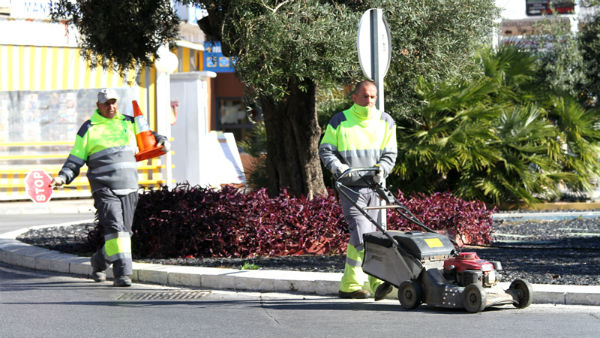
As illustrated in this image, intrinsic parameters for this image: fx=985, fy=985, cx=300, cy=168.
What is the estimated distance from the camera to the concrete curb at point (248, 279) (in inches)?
289

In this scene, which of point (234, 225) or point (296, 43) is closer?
point (296, 43)

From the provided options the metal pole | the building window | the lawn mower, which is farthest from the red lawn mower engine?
the building window

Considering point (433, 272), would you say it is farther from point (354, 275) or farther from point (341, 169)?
point (341, 169)

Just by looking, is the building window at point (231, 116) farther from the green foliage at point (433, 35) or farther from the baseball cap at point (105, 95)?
the baseball cap at point (105, 95)

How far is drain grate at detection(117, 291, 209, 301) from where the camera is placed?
8062mm

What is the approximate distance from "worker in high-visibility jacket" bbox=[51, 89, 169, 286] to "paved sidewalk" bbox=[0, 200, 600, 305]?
403mm

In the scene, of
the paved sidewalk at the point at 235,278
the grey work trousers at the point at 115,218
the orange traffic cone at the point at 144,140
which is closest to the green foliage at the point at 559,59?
the orange traffic cone at the point at 144,140

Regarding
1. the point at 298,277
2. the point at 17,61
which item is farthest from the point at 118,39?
the point at 17,61

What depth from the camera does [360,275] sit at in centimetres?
763

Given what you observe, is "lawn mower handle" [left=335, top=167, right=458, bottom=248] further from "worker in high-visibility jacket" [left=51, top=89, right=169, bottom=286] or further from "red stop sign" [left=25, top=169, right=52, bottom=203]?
"red stop sign" [left=25, top=169, right=52, bottom=203]

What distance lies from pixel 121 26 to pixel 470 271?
593 centimetres

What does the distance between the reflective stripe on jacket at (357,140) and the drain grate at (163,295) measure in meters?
1.64

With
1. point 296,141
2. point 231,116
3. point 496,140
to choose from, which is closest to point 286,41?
point 296,141

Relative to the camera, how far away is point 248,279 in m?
8.43
